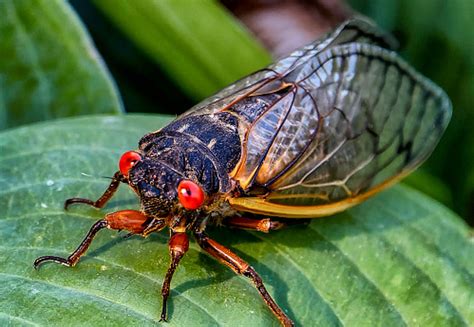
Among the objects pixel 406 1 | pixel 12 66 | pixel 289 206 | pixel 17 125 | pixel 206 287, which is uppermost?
pixel 406 1

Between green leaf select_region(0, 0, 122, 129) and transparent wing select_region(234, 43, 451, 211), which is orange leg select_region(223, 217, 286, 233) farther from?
green leaf select_region(0, 0, 122, 129)

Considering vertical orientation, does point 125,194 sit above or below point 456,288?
below

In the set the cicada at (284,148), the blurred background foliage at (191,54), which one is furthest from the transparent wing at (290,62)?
the blurred background foliage at (191,54)

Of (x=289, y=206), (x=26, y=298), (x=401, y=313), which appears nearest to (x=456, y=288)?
(x=401, y=313)

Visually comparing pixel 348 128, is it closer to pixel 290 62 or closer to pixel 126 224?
pixel 290 62

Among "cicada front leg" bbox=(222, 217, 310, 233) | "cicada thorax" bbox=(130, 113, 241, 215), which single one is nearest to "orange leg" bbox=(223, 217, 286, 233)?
"cicada front leg" bbox=(222, 217, 310, 233)

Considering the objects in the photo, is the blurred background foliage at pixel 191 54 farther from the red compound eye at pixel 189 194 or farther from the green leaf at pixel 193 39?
the red compound eye at pixel 189 194

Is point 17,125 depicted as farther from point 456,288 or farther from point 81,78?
point 456,288
